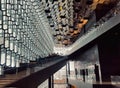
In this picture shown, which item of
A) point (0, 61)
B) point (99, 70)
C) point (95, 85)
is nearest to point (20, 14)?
point (0, 61)

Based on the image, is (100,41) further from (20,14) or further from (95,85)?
(20,14)

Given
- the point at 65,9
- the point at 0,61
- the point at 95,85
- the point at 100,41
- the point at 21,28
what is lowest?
the point at 95,85

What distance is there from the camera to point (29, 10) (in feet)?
85.1

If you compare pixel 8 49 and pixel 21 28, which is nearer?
pixel 8 49

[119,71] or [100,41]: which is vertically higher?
[100,41]

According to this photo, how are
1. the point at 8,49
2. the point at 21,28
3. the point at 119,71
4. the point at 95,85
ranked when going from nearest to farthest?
the point at 95,85
the point at 119,71
the point at 8,49
the point at 21,28

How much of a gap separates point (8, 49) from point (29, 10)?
6303 millimetres

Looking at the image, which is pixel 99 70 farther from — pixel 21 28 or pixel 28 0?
pixel 28 0

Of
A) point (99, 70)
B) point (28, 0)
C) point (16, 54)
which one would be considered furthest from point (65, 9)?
point (99, 70)

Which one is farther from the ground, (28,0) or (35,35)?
(28,0)

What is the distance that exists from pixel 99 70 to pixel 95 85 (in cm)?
502

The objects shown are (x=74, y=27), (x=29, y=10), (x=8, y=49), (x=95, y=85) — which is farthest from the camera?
(x=74, y=27)

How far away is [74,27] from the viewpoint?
32.0 metres

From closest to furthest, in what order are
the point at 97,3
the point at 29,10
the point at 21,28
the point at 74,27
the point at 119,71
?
the point at 119,71
the point at 97,3
the point at 21,28
the point at 29,10
the point at 74,27
